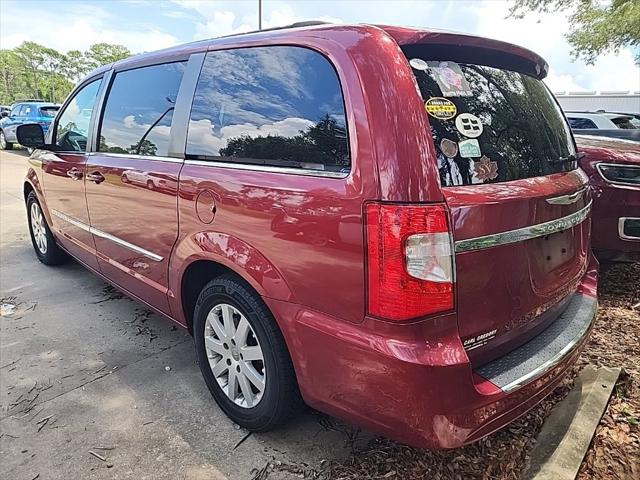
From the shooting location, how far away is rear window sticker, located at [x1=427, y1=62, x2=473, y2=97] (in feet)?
6.09

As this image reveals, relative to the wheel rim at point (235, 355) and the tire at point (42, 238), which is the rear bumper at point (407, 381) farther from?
the tire at point (42, 238)

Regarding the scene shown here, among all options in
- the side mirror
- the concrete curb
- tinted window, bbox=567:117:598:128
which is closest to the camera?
the concrete curb

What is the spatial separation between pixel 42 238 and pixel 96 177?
2098mm

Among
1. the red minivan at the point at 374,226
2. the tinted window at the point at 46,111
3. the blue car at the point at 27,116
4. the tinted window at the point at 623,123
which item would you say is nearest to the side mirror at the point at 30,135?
the red minivan at the point at 374,226

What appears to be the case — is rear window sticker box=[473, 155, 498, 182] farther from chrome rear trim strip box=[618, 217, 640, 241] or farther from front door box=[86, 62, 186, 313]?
chrome rear trim strip box=[618, 217, 640, 241]

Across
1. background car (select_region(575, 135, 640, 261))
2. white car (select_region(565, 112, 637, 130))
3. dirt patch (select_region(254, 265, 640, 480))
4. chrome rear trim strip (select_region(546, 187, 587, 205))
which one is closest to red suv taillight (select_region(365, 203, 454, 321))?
chrome rear trim strip (select_region(546, 187, 587, 205))

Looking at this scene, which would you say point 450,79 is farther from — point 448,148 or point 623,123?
point 623,123

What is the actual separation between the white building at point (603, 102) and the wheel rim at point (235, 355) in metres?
25.0

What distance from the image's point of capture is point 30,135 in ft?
14.4

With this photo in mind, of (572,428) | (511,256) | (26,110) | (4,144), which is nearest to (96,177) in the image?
(511,256)

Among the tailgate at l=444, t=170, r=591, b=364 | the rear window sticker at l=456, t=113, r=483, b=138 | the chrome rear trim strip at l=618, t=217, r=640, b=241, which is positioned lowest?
the chrome rear trim strip at l=618, t=217, r=640, b=241

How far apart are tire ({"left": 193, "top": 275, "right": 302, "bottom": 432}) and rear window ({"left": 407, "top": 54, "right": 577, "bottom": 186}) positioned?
3.37 feet

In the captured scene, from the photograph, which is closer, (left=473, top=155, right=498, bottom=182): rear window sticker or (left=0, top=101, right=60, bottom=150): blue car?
(left=473, top=155, right=498, bottom=182): rear window sticker

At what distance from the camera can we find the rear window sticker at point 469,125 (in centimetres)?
183
